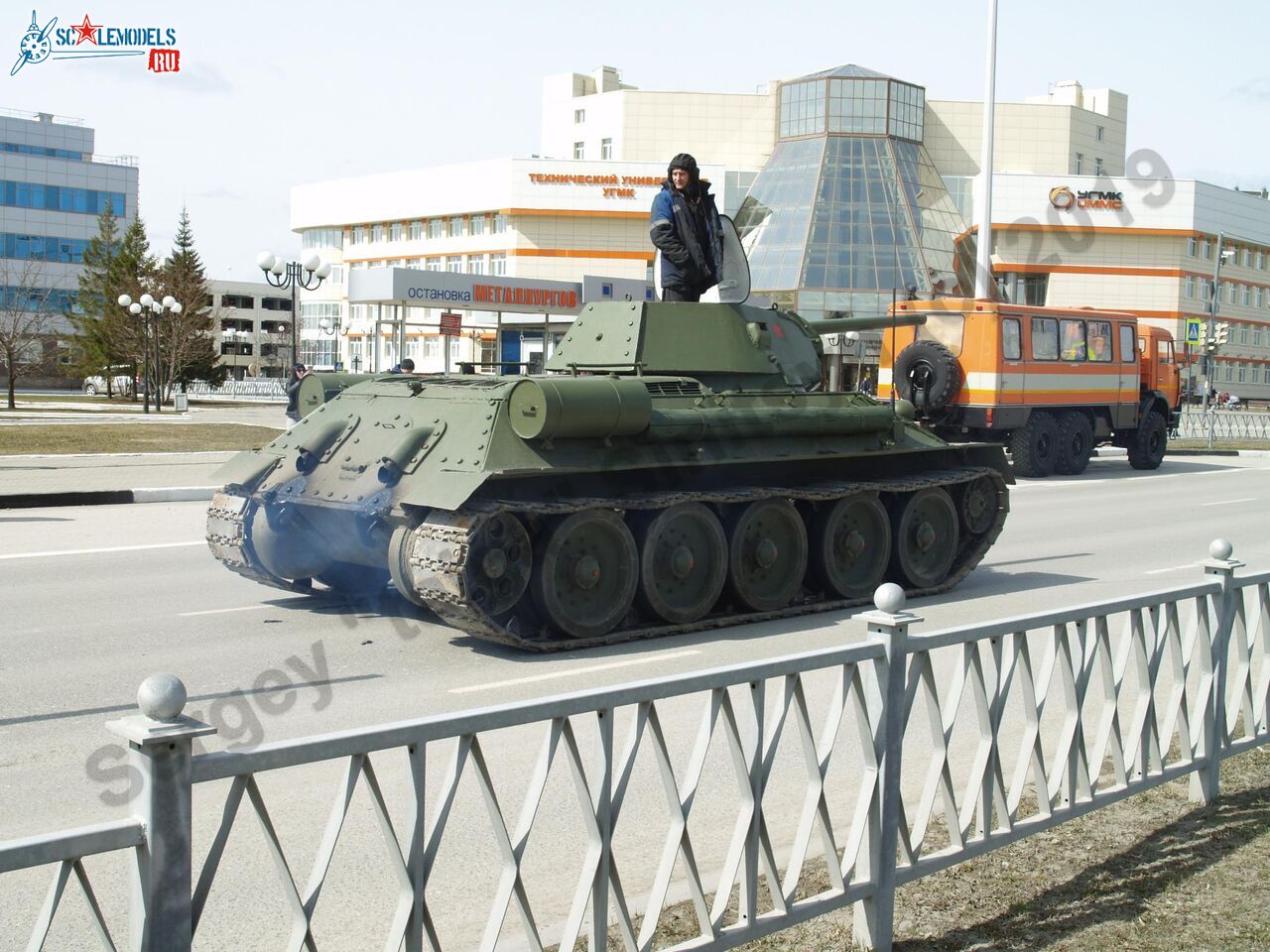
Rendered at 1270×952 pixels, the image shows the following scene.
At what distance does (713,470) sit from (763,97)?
2340 inches

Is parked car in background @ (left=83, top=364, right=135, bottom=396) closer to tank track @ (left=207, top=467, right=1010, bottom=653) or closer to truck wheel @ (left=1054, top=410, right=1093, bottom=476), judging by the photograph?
truck wheel @ (left=1054, top=410, right=1093, bottom=476)

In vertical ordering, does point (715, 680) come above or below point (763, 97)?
below

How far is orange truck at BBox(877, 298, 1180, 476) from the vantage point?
969 inches

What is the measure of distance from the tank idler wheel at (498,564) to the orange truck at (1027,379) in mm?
15131

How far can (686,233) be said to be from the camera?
38.6 feet

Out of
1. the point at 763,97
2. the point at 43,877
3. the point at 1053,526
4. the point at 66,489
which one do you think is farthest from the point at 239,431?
the point at 763,97

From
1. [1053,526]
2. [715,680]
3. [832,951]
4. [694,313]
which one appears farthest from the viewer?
[1053,526]

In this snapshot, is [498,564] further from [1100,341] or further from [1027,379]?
[1100,341]

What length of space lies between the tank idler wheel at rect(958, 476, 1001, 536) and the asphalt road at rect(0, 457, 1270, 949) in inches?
21.7

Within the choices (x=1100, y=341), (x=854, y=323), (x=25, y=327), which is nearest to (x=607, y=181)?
(x=25, y=327)

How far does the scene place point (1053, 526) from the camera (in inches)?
690

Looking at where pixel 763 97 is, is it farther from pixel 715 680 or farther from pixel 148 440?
pixel 715 680

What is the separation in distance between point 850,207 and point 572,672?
49392 millimetres

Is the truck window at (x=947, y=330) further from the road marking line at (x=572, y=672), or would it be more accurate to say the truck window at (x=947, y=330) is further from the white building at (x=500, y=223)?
the white building at (x=500, y=223)
